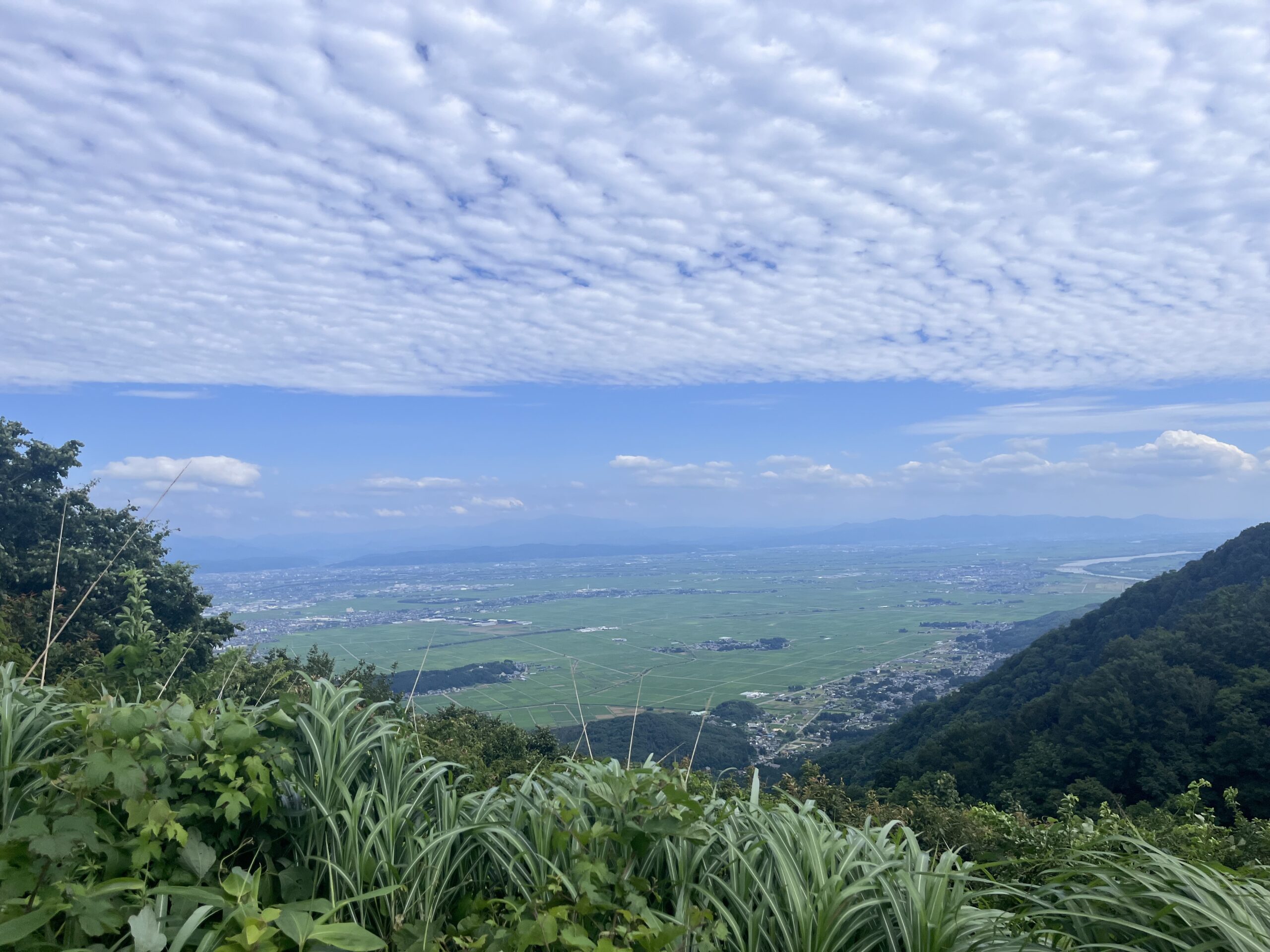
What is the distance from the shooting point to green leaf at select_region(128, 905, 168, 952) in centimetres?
156

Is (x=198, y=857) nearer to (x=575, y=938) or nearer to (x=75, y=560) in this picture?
(x=575, y=938)

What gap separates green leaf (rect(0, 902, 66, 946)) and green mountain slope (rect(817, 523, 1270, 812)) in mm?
23201

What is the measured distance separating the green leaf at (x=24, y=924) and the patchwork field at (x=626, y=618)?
13.3 ft

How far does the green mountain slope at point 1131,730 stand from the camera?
24594 mm

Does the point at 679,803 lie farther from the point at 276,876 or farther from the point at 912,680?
the point at 912,680

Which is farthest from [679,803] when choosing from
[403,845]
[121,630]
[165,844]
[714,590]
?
[714,590]

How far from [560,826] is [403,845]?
0.56m

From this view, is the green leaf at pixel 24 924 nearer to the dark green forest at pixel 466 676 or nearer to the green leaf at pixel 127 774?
the green leaf at pixel 127 774

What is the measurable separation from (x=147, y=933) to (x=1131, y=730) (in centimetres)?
3395

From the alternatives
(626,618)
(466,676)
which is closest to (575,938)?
(466,676)

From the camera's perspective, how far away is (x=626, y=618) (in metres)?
97.9

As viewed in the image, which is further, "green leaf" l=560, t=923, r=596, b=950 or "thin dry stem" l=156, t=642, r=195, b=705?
"thin dry stem" l=156, t=642, r=195, b=705

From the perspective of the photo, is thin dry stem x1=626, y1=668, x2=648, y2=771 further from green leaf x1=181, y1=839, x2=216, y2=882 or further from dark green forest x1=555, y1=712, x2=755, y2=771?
dark green forest x1=555, y1=712, x2=755, y2=771

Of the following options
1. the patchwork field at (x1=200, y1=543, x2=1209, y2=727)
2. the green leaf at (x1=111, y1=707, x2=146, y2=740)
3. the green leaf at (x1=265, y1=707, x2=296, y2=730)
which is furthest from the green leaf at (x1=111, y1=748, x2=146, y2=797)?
the patchwork field at (x1=200, y1=543, x2=1209, y2=727)
